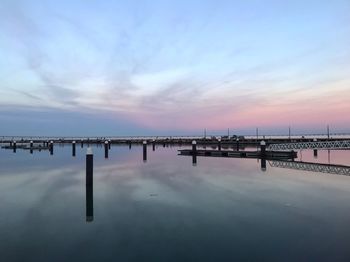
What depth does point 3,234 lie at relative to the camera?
488 inches

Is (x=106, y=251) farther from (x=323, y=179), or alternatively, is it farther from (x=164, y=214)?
(x=323, y=179)

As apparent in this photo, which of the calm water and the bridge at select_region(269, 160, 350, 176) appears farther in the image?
the bridge at select_region(269, 160, 350, 176)

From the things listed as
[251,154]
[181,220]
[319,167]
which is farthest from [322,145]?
[181,220]

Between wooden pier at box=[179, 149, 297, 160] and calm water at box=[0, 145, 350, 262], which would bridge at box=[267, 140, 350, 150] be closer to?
wooden pier at box=[179, 149, 297, 160]

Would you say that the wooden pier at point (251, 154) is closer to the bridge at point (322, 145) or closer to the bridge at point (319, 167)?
the bridge at point (322, 145)

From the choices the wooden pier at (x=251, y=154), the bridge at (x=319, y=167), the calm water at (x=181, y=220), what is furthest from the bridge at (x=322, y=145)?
the calm water at (x=181, y=220)

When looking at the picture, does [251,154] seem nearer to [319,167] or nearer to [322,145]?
[322,145]

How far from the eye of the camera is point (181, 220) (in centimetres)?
1408

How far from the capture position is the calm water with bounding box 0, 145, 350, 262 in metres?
10.4

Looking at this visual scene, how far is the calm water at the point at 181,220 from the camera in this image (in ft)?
34.1

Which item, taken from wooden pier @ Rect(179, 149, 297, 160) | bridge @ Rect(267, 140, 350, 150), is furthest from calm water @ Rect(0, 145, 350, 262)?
wooden pier @ Rect(179, 149, 297, 160)

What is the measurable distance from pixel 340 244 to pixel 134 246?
609cm

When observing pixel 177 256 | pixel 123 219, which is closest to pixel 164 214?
pixel 123 219

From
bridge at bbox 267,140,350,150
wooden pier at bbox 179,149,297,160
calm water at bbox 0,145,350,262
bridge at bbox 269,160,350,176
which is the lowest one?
calm water at bbox 0,145,350,262
